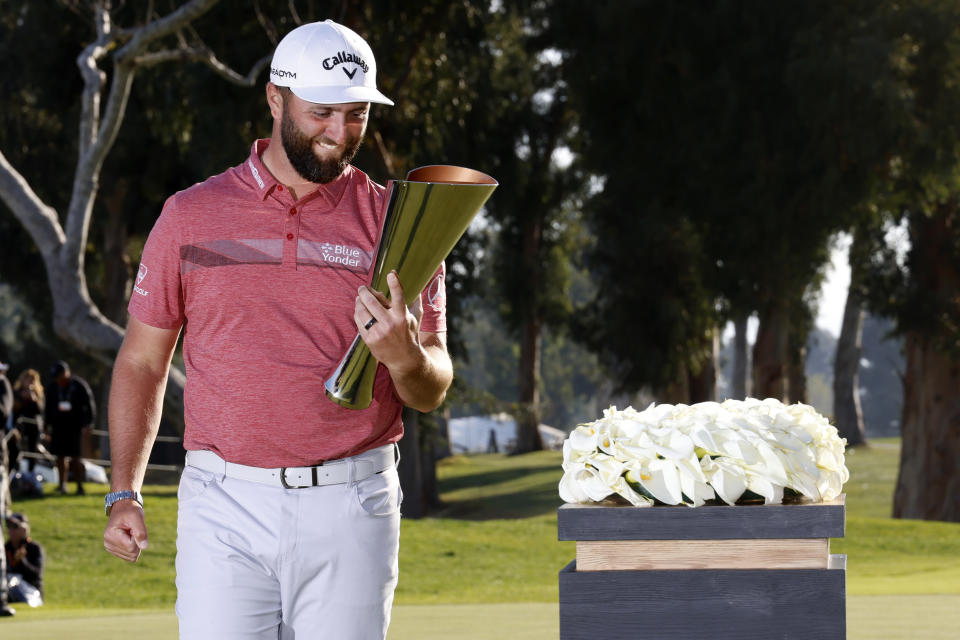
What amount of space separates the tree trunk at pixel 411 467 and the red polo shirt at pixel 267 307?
18.3 meters

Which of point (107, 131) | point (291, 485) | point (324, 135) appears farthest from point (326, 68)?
point (107, 131)

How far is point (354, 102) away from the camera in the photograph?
348 centimetres

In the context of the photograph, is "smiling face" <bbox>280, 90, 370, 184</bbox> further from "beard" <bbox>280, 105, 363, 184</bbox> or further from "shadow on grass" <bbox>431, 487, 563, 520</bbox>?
"shadow on grass" <bbox>431, 487, 563, 520</bbox>

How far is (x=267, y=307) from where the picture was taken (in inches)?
138

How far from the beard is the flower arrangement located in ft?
3.14

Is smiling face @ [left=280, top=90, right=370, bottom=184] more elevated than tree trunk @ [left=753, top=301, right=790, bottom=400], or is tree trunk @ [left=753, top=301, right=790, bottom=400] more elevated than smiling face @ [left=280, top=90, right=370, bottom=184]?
smiling face @ [left=280, top=90, right=370, bottom=184]

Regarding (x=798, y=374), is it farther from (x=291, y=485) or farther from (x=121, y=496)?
(x=291, y=485)

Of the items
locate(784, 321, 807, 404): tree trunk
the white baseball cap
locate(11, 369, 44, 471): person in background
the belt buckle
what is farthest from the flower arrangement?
locate(784, 321, 807, 404): tree trunk

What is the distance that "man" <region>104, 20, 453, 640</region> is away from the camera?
3455mm

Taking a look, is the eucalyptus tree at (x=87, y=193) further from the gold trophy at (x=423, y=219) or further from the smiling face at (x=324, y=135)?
the gold trophy at (x=423, y=219)

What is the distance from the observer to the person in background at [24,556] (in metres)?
12.6

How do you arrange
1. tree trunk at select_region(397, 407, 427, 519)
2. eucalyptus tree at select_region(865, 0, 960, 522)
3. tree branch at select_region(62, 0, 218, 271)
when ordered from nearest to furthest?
tree branch at select_region(62, 0, 218, 271) → eucalyptus tree at select_region(865, 0, 960, 522) → tree trunk at select_region(397, 407, 427, 519)

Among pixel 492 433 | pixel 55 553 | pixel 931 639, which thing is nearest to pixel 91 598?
pixel 55 553

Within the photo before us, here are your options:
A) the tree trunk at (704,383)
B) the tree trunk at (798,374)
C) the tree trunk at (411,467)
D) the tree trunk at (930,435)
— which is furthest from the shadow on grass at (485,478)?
the tree trunk at (930,435)
